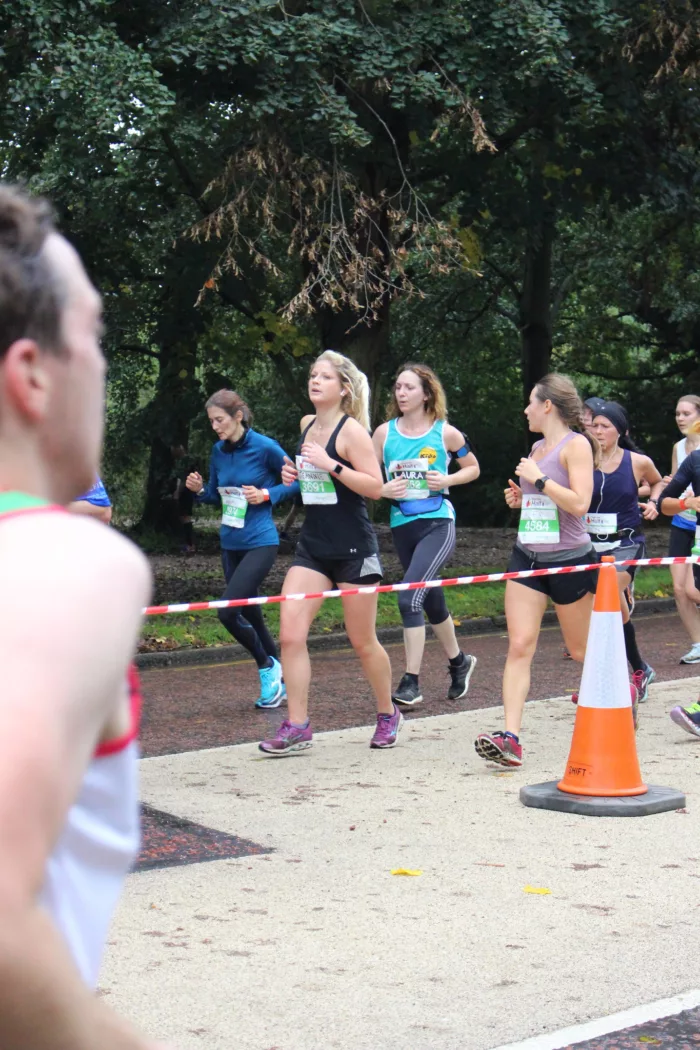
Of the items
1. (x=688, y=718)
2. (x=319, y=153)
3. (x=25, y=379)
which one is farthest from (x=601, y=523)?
(x=25, y=379)

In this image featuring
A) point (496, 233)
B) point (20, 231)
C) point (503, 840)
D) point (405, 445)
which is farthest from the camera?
point (496, 233)

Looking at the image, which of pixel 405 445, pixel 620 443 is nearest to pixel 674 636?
pixel 620 443

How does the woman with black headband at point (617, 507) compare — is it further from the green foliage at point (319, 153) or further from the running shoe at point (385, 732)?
the green foliage at point (319, 153)

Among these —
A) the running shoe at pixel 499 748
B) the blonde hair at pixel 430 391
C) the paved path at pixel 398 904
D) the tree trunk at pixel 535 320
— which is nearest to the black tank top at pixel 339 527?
the paved path at pixel 398 904

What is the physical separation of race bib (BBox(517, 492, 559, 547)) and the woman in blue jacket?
201 cm

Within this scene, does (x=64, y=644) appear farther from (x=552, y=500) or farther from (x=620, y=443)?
(x=620, y=443)

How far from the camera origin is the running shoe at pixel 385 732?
7969 mm

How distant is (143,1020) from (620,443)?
657cm

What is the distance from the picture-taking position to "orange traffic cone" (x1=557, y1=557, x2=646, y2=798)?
6527 millimetres

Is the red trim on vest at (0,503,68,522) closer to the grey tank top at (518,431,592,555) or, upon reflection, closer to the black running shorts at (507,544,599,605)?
the black running shorts at (507,544,599,605)

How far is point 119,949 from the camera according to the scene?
4.58 m

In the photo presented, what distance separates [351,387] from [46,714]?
7057 millimetres

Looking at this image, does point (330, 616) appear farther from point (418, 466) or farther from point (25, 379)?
point (25, 379)

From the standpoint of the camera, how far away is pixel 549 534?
748 centimetres
